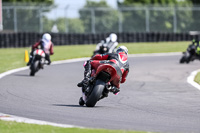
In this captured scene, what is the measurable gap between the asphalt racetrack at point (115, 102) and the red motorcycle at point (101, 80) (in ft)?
0.71

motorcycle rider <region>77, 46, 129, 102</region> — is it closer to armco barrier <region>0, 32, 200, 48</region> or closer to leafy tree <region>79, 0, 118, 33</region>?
armco barrier <region>0, 32, 200, 48</region>

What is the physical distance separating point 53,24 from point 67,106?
99.0ft

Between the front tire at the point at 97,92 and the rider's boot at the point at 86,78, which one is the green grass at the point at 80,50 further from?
the front tire at the point at 97,92

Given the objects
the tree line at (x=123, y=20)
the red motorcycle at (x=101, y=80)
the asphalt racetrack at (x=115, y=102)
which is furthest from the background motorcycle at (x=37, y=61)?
the tree line at (x=123, y=20)

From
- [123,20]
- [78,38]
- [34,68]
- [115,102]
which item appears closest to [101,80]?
[115,102]

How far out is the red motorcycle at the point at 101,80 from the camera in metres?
9.51

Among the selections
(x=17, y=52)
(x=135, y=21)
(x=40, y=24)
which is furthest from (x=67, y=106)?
(x=135, y=21)

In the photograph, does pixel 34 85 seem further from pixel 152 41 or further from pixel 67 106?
pixel 152 41

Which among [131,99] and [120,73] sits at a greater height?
[120,73]

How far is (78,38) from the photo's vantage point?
35312 mm

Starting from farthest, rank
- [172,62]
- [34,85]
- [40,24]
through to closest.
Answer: [40,24], [172,62], [34,85]

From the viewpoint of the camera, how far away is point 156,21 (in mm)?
42344

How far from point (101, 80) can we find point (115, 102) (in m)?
1.42

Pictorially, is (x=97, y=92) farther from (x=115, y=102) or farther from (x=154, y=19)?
(x=154, y=19)
